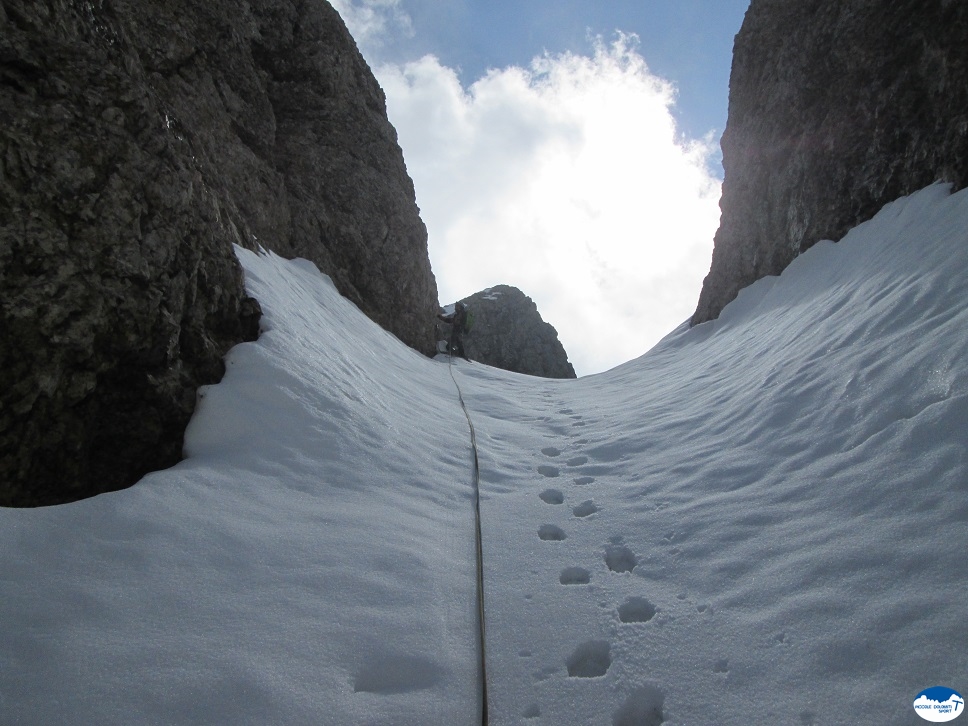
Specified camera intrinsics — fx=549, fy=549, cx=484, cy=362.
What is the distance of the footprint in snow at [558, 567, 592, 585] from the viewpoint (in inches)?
144

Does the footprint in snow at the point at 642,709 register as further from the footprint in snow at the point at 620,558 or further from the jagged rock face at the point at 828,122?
the jagged rock face at the point at 828,122

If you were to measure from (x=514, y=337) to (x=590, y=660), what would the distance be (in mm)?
33103

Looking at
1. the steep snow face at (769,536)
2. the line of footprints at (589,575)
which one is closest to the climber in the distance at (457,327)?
the steep snow face at (769,536)

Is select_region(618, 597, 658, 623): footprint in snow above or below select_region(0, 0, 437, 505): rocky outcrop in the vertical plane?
below

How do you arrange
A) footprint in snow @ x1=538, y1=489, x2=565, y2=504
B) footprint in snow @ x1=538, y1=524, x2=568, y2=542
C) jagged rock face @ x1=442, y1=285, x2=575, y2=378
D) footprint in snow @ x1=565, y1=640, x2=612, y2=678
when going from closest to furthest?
footprint in snow @ x1=565, y1=640, x2=612, y2=678
footprint in snow @ x1=538, y1=524, x2=568, y2=542
footprint in snow @ x1=538, y1=489, x2=565, y2=504
jagged rock face @ x1=442, y1=285, x2=575, y2=378

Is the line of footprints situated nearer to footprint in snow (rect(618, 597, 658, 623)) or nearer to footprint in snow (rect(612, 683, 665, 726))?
footprint in snow (rect(618, 597, 658, 623))

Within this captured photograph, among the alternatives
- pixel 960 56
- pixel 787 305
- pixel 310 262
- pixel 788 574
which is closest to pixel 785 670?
pixel 788 574

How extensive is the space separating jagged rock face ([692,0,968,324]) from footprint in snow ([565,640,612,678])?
8.39 m

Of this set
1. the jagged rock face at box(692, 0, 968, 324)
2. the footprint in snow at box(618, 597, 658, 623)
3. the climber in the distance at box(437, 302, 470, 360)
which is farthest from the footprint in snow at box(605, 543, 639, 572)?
the climber in the distance at box(437, 302, 470, 360)

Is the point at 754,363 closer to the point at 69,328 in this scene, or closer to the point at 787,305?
the point at 787,305

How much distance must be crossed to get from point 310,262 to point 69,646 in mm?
11940

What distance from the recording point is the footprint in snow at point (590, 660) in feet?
9.34

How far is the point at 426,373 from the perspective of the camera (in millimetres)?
12070

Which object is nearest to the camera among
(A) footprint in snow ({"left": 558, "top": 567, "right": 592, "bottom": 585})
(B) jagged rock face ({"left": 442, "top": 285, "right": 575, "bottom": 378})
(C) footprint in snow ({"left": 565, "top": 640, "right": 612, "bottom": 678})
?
(C) footprint in snow ({"left": 565, "top": 640, "right": 612, "bottom": 678})
